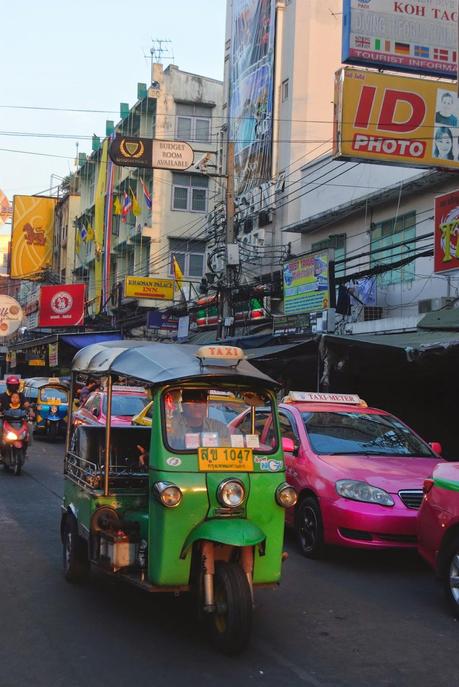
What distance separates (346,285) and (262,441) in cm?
1605

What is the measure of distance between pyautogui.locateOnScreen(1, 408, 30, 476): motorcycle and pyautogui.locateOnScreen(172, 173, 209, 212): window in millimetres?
27959

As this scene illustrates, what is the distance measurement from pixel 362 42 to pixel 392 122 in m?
2.19

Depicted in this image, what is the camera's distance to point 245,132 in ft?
106

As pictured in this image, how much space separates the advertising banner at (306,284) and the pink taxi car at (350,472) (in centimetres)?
1020

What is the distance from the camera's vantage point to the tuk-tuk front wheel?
5191 mm

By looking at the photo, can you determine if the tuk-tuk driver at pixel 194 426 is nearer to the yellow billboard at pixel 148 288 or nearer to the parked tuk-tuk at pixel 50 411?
the parked tuk-tuk at pixel 50 411

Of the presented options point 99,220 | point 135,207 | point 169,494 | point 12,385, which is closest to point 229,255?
point 12,385

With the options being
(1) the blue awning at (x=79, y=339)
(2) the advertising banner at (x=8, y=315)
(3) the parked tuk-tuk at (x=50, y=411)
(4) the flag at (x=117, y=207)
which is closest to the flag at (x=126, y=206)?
(4) the flag at (x=117, y=207)

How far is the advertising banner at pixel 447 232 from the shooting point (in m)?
15.0

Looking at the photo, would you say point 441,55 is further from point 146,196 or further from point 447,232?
point 146,196

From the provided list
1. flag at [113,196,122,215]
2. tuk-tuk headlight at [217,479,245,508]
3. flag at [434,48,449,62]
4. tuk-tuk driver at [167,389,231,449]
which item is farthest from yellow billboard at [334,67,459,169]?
flag at [113,196,122,215]

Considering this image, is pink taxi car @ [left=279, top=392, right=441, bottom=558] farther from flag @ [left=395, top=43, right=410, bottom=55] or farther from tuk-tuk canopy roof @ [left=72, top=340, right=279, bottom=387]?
flag @ [left=395, top=43, right=410, bottom=55]

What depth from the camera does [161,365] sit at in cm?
606

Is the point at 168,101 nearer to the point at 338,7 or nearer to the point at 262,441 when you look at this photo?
the point at 338,7
